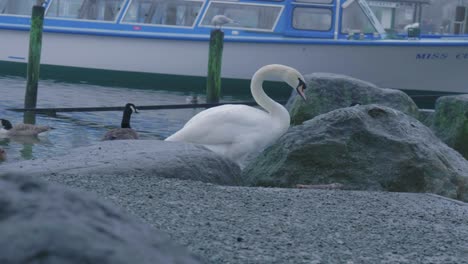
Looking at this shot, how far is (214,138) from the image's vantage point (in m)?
9.62

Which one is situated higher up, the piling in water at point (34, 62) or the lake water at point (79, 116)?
the piling in water at point (34, 62)

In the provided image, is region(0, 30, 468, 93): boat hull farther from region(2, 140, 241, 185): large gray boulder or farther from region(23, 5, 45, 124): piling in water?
region(2, 140, 241, 185): large gray boulder

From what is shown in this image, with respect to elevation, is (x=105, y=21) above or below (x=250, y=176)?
above

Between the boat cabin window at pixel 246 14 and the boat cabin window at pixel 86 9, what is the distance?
2.42 m

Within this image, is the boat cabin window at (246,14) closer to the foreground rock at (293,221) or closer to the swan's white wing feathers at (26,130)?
the swan's white wing feathers at (26,130)

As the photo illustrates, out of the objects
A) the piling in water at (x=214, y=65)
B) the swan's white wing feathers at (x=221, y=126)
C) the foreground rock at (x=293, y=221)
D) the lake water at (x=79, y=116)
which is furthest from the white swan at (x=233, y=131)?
the piling in water at (x=214, y=65)

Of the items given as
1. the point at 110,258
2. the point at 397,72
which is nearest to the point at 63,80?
the point at 397,72

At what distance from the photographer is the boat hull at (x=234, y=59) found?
23484 millimetres

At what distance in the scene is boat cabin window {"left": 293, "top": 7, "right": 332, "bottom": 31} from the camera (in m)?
23.7

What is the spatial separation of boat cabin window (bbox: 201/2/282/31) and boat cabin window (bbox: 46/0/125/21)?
7.94 ft

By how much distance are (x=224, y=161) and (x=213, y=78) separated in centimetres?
1005

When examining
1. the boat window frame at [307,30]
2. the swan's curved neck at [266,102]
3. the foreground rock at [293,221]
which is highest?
the boat window frame at [307,30]

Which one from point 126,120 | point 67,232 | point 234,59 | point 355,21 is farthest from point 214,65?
point 67,232

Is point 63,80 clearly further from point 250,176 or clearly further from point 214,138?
point 250,176
